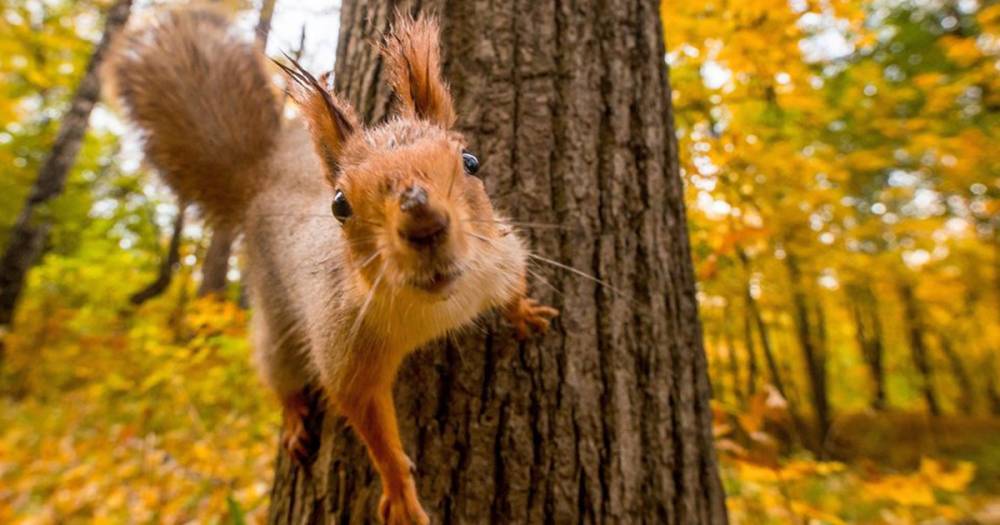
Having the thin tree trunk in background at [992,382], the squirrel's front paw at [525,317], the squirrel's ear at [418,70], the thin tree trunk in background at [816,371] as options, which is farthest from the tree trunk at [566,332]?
the thin tree trunk in background at [992,382]

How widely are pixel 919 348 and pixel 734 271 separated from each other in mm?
11640

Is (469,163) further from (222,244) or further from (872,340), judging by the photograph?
(872,340)

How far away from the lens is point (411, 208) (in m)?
0.98

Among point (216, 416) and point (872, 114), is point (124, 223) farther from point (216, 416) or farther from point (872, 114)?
point (872, 114)

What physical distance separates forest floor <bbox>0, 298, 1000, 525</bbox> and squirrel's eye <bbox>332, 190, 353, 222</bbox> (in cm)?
117

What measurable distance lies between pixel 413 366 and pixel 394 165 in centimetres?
64

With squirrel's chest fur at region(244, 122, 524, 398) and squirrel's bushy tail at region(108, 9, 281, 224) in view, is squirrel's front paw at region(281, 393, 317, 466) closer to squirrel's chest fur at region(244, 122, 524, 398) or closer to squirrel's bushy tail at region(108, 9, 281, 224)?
squirrel's chest fur at region(244, 122, 524, 398)

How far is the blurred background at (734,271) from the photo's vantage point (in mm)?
2836

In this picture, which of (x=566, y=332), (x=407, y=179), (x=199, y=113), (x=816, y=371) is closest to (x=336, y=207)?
(x=407, y=179)

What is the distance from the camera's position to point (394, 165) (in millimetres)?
1114

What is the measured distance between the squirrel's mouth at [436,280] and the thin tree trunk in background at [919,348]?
1187 centimetres

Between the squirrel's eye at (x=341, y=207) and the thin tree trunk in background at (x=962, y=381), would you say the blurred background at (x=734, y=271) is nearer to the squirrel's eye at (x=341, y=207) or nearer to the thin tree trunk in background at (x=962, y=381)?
the squirrel's eye at (x=341, y=207)

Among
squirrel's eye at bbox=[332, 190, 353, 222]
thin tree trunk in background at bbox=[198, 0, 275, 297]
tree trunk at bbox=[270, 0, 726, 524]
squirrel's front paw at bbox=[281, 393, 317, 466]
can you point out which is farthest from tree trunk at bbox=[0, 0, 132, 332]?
squirrel's eye at bbox=[332, 190, 353, 222]

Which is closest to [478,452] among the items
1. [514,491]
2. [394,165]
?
[514,491]
